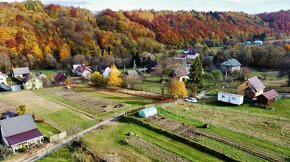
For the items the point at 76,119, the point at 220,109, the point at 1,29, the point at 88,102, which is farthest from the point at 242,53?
the point at 1,29

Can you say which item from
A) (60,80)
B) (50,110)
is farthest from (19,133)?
(60,80)

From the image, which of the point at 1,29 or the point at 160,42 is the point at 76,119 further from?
the point at 160,42

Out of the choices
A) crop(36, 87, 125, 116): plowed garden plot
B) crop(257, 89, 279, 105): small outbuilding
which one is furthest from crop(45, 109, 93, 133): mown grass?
crop(257, 89, 279, 105): small outbuilding

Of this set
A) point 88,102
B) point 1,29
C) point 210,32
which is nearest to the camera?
point 88,102

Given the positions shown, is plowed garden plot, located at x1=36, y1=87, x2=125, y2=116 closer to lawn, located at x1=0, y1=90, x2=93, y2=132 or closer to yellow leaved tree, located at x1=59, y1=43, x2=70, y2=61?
lawn, located at x1=0, y1=90, x2=93, y2=132

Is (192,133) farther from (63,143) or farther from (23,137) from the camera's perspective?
(23,137)

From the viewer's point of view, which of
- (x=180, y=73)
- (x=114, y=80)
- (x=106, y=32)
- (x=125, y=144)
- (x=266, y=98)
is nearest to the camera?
(x=125, y=144)

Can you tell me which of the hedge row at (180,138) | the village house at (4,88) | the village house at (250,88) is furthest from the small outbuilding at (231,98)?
the village house at (4,88)
